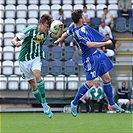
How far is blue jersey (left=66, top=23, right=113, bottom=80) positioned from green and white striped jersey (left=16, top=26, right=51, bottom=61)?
30.5 inches

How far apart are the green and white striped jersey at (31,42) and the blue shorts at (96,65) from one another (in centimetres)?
108

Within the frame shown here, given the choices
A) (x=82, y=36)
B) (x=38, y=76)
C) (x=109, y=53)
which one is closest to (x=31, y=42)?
(x=38, y=76)

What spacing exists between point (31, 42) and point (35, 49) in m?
0.17

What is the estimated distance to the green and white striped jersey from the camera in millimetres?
10516

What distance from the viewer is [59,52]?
2048 cm

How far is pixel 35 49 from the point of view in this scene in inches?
419

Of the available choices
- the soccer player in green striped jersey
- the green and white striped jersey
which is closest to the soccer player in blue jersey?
the soccer player in green striped jersey

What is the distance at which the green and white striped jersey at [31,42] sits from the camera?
414 inches

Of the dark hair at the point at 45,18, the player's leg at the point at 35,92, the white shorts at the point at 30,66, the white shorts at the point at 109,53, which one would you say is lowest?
the player's leg at the point at 35,92

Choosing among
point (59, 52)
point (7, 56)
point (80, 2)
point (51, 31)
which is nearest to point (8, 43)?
point (7, 56)

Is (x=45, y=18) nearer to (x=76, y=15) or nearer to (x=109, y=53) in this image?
(x=76, y=15)

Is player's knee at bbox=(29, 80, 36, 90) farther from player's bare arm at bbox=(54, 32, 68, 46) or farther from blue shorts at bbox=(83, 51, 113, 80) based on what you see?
blue shorts at bbox=(83, 51, 113, 80)

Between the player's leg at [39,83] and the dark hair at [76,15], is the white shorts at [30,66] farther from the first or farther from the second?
the dark hair at [76,15]

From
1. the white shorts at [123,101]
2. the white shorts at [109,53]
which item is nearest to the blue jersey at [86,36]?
the white shorts at [123,101]
